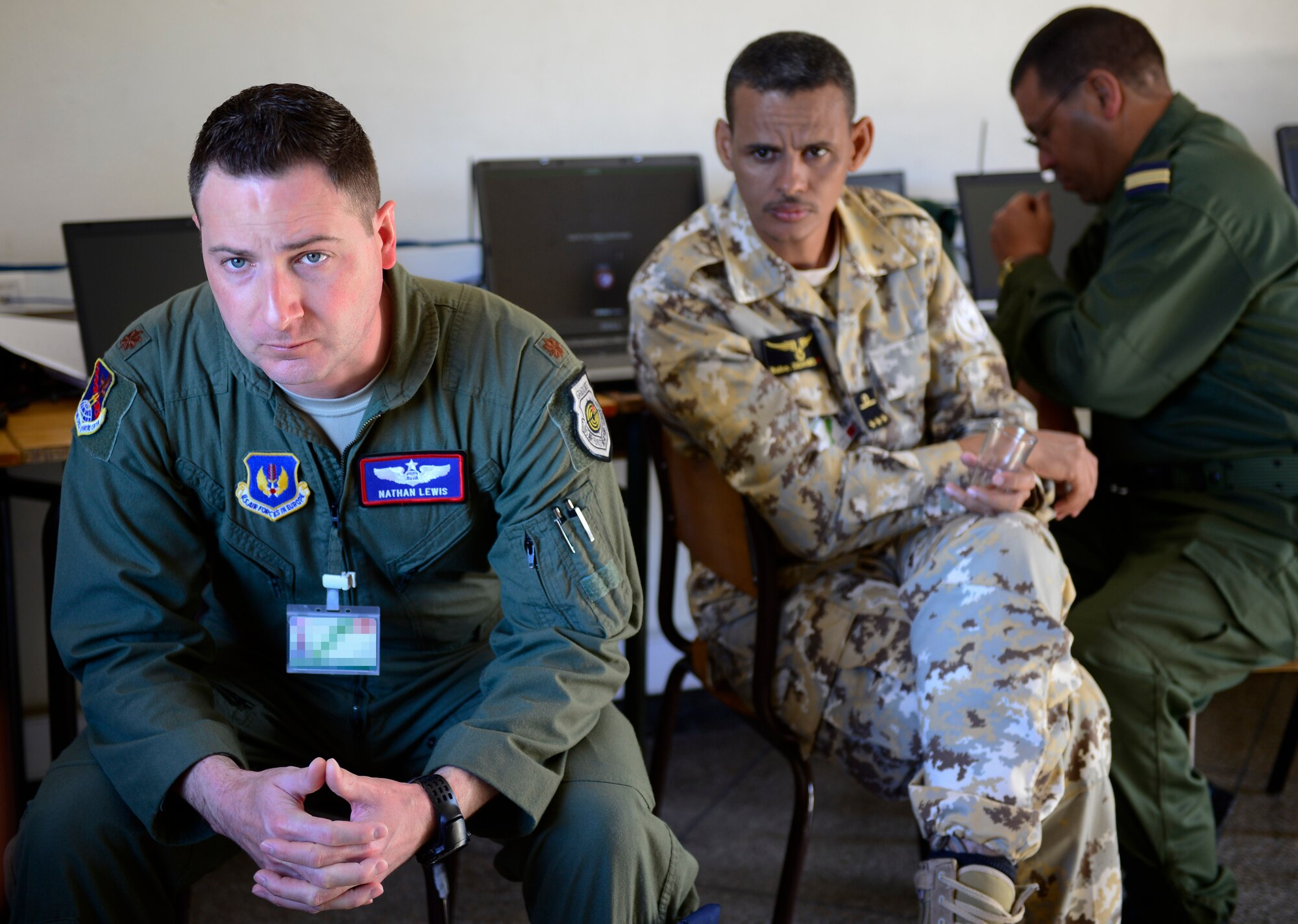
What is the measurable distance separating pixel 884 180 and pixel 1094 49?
81cm

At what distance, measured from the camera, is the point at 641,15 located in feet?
9.02

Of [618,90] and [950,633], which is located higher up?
[618,90]

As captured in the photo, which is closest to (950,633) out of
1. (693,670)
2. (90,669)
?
(693,670)

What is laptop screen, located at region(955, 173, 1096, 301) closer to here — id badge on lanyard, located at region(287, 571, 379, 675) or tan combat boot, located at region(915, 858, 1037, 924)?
tan combat boot, located at region(915, 858, 1037, 924)

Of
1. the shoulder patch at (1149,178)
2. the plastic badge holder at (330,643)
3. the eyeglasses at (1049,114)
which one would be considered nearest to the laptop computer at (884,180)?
the eyeglasses at (1049,114)

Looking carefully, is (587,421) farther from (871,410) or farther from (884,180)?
(884,180)

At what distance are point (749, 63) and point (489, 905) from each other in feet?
5.11

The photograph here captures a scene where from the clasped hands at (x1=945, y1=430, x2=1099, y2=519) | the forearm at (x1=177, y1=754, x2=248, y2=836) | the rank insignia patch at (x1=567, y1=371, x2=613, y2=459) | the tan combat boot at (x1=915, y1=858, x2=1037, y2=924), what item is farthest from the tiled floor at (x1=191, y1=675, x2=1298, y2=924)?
the rank insignia patch at (x1=567, y1=371, x2=613, y2=459)

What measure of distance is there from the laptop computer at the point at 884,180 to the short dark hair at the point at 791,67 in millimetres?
993

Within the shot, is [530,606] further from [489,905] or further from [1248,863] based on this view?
[1248,863]

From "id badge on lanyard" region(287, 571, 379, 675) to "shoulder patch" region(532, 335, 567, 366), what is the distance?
0.38m

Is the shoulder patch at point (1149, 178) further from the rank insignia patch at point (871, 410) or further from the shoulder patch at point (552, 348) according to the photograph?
the shoulder patch at point (552, 348)

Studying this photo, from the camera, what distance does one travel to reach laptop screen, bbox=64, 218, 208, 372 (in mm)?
2070

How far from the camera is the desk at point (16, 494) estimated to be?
5.72ft
